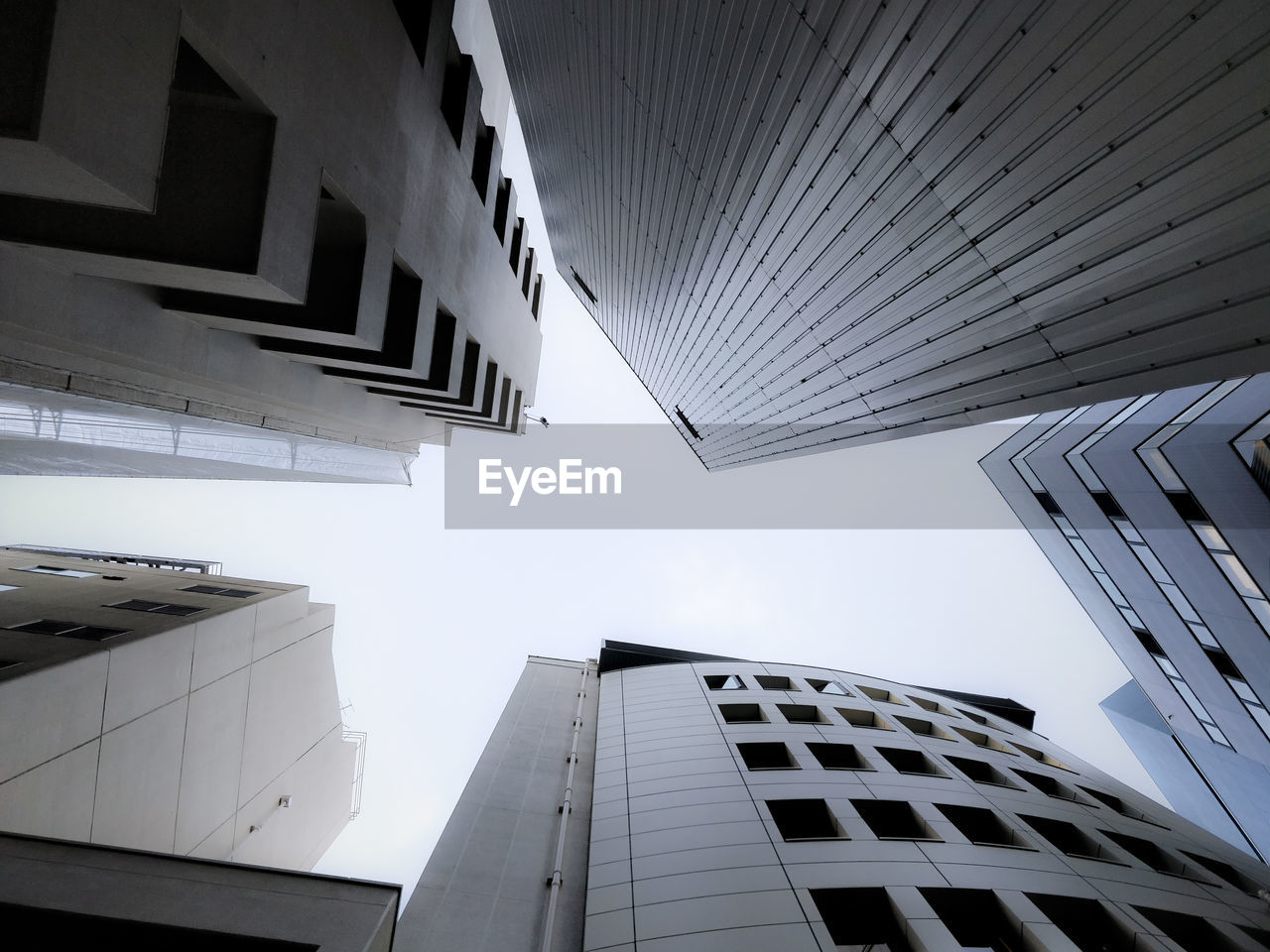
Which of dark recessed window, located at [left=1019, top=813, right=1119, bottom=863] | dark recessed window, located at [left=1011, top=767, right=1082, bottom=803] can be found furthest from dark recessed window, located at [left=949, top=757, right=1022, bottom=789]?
dark recessed window, located at [left=1019, top=813, right=1119, bottom=863]

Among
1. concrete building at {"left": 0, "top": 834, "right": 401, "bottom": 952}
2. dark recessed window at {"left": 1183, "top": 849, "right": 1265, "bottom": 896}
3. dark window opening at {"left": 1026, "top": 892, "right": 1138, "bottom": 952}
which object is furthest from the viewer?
dark recessed window at {"left": 1183, "top": 849, "right": 1265, "bottom": 896}

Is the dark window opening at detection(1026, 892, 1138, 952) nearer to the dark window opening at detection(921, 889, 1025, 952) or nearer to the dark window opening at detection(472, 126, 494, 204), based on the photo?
the dark window opening at detection(921, 889, 1025, 952)

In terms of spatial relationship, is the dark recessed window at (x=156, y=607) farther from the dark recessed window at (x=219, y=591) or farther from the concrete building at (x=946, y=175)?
the concrete building at (x=946, y=175)

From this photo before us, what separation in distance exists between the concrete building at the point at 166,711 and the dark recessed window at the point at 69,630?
1.7 inches

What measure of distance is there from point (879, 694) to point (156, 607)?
29192 millimetres

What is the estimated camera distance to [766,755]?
19.8 m

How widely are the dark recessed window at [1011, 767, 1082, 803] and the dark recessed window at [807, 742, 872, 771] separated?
6.22 m

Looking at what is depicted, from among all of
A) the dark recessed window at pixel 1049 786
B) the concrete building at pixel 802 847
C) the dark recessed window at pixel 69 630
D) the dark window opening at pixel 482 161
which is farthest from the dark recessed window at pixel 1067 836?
the dark recessed window at pixel 69 630

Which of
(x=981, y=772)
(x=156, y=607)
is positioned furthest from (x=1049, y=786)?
(x=156, y=607)

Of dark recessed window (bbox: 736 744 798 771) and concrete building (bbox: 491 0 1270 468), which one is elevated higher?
concrete building (bbox: 491 0 1270 468)

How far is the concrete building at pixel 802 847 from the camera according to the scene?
490 inches

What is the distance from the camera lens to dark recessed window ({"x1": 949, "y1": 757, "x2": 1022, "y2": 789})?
19828 millimetres

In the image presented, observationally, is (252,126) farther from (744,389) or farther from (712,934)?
(744,389)

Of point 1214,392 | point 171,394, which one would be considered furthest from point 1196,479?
point 171,394
